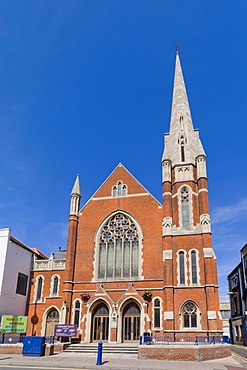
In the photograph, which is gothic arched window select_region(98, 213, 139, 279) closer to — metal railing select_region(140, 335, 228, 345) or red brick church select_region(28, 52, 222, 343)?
red brick church select_region(28, 52, 222, 343)

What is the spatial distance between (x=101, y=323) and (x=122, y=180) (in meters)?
13.6

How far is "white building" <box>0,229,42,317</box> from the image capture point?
89.2 feet

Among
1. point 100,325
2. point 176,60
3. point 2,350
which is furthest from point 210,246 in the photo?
point 176,60

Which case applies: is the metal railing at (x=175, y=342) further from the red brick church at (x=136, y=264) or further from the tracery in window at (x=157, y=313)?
the tracery in window at (x=157, y=313)

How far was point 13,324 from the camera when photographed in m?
26.3

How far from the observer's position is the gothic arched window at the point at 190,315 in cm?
2481

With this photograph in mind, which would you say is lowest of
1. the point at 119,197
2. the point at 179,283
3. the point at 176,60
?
the point at 179,283

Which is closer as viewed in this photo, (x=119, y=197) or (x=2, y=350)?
(x=2, y=350)

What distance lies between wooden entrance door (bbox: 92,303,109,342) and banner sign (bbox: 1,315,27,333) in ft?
19.9

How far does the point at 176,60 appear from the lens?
45844 millimetres

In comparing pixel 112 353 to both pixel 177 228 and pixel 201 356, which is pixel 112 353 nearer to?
pixel 201 356

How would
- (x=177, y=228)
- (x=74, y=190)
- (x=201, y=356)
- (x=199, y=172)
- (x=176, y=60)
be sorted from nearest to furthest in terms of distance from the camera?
(x=201, y=356), (x=177, y=228), (x=199, y=172), (x=74, y=190), (x=176, y=60)

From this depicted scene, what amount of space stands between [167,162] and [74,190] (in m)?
10.0

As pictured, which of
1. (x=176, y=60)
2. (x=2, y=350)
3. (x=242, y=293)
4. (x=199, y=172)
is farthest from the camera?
(x=176, y=60)
